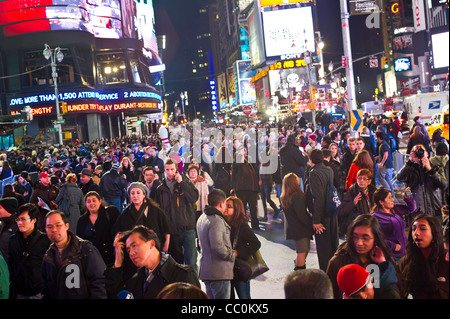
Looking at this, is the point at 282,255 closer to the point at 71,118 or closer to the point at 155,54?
the point at 71,118

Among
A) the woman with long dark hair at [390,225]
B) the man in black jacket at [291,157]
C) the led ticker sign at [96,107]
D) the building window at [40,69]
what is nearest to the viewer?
the woman with long dark hair at [390,225]

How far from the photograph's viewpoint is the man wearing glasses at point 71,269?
481 cm

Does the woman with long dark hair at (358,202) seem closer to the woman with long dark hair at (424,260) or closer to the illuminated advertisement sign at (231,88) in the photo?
the woman with long dark hair at (424,260)

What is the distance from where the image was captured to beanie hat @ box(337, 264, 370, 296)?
11.6 ft

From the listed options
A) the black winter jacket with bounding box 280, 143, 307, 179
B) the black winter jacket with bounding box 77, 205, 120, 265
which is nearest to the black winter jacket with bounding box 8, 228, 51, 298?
the black winter jacket with bounding box 77, 205, 120, 265

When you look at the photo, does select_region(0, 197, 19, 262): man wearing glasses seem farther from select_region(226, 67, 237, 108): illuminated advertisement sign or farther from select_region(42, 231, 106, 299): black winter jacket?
select_region(226, 67, 237, 108): illuminated advertisement sign

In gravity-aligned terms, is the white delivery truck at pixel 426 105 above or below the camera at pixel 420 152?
above

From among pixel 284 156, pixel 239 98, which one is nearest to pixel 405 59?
pixel 239 98

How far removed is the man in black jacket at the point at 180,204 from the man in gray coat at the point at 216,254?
2.10 m

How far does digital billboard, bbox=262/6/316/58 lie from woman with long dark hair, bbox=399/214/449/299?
262 feet

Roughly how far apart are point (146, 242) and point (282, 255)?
5522 mm

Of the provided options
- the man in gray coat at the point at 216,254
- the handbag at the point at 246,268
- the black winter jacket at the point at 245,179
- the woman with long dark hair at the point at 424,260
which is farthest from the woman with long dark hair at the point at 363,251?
the black winter jacket at the point at 245,179

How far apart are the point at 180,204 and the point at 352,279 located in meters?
4.84

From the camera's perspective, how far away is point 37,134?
55531mm
